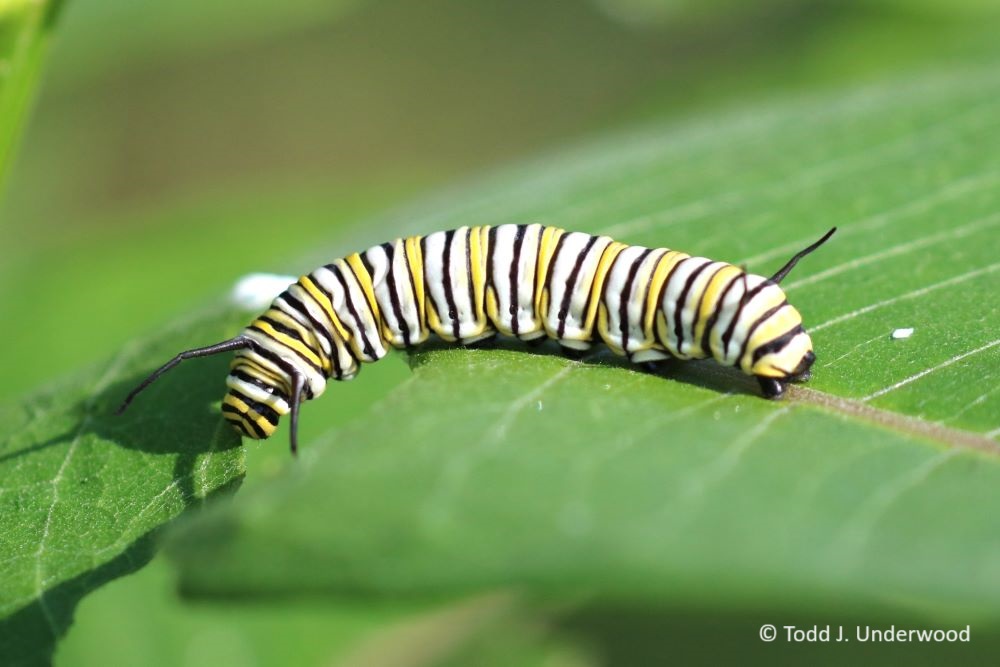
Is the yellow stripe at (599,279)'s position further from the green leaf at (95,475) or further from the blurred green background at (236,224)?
the green leaf at (95,475)

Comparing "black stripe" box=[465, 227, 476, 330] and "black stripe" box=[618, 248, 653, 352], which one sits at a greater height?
"black stripe" box=[465, 227, 476, 330]

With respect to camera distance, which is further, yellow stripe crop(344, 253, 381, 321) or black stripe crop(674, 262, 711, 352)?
yellow stripe crop(344, 253, 381, 321)

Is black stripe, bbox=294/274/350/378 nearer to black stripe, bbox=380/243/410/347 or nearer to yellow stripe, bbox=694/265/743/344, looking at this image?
black stripe, bbox=380/243/410/347

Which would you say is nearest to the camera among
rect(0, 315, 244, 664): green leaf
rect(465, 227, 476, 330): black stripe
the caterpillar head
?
rect(0, 315, 244, 664): green leaf

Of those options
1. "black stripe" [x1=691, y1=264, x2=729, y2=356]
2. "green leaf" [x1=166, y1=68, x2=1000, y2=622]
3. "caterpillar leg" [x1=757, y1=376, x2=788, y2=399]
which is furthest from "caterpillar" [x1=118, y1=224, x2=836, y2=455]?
"caterpillar leg" [x1=757, y1=376, x2=788, y2=399]

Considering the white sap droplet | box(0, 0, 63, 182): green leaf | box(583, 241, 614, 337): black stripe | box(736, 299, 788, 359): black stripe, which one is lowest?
box(736, 299, 788, 359): black stripe


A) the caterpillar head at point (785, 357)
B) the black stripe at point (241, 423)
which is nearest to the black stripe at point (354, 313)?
the black stripe at point (241, 423)

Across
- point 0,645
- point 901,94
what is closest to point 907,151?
point 901,94

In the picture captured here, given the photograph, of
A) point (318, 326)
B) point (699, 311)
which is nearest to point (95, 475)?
point (318, 326)

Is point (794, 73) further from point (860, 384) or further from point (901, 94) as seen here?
point (860, 384)
